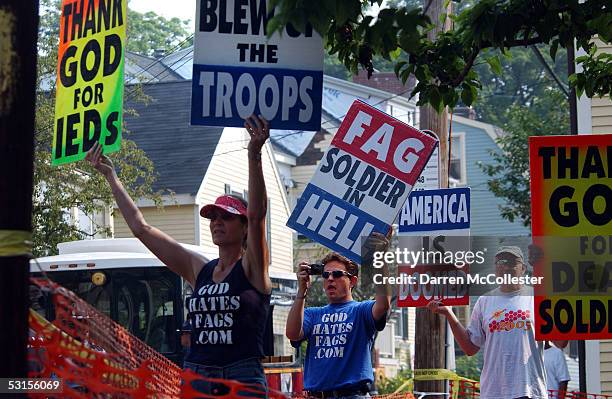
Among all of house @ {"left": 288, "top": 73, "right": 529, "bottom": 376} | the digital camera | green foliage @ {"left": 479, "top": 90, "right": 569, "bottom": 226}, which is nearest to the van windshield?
the digital camera

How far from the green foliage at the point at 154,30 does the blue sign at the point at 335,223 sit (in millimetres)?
68529

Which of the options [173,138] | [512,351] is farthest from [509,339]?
[173,138]

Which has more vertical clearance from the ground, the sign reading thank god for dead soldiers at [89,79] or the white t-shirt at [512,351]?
the sign reading thank god for dead soldiers at [89,79]

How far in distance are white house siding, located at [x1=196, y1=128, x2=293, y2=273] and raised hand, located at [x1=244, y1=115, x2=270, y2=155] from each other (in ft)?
82.6

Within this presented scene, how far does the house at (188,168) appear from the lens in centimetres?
3200

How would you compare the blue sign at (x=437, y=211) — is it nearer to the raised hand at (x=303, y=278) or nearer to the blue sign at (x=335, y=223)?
the blue sign at (x=335, y=223)

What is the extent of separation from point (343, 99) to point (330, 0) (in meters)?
46.3

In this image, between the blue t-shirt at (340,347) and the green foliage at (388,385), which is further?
the green foliage at (388,385)

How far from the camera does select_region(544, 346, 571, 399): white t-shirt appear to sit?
46.4 ft

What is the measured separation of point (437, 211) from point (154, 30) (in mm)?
76643

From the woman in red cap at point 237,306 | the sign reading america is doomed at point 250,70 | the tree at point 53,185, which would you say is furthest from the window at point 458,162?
the woman in red cap at point 237,306

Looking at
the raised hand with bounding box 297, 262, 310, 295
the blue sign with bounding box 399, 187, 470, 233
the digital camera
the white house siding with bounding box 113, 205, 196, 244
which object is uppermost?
the white house siding with bounding box 113, 205, 196, 244

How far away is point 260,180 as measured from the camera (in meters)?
6.20
